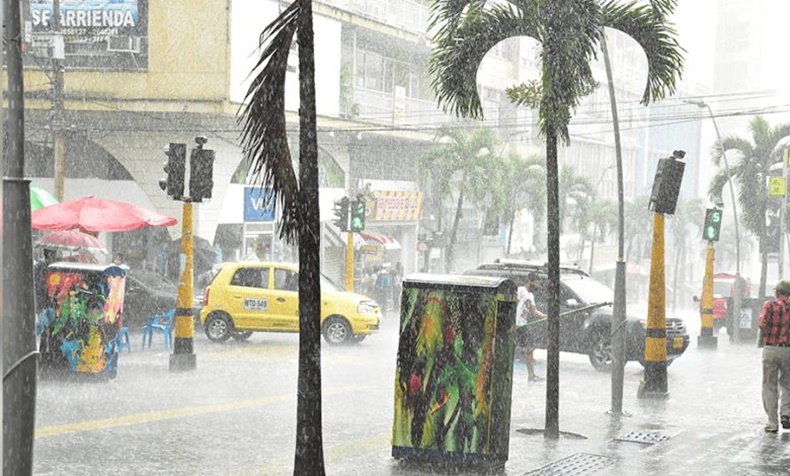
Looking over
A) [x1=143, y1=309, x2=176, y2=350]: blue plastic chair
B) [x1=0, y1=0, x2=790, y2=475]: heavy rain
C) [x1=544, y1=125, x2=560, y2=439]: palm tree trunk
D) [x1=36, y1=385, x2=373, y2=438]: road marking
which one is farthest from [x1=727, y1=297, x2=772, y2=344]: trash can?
[x1=544, y1=125, x2=560, y2=439]: palm tree trunk

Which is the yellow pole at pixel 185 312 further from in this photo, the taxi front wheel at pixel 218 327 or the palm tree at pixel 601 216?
the palm tree at pixel 601 216

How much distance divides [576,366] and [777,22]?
114318 millimetres

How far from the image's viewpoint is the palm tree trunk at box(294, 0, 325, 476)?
7.27 meters

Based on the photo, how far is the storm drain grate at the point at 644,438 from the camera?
38.0 feet

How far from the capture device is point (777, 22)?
126375mm

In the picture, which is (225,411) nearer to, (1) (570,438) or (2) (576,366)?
(1) (570,438)

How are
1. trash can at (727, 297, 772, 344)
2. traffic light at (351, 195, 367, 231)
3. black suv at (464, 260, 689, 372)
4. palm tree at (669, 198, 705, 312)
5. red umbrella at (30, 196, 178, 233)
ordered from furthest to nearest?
palm tree at (669, 198, 705, 312) < trash can at (727, 297, 772, 344) < traffic light at (351, 195, 367, 231) < red umbrella at (30, 196, 178, 233) < black suv at (464, 260, 689, 372)

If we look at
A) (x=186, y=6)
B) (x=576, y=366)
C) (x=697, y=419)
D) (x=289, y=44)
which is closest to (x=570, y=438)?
(x=697, y=419)

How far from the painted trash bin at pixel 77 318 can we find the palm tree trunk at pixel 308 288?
880 centimetres

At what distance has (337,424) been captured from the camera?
12.7 meters

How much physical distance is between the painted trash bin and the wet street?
1.16 ft

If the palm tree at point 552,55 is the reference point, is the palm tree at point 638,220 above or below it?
below

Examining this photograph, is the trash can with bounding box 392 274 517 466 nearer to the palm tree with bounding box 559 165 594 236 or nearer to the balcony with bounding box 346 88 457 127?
the balcony with bounding box 346 88 457 127

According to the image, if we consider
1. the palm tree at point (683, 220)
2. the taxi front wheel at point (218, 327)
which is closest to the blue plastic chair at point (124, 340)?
the taxi front wheel at point (218, 327)
